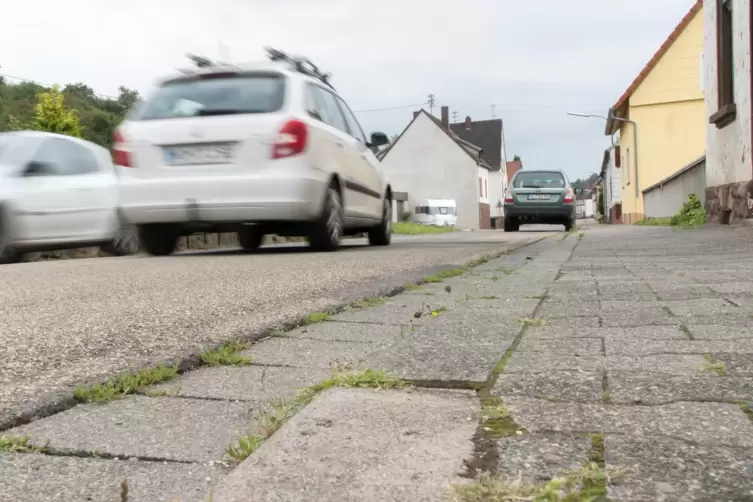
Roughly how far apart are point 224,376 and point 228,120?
Result: 503 centimetres

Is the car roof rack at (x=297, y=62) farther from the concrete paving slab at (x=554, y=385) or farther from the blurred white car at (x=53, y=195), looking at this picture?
the concrete paving slab at (x=554, y=385)

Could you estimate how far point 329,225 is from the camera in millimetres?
7410

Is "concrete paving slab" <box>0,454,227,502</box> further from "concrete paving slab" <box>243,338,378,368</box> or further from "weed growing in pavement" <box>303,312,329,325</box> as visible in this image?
"weed growing in pavement" <box>303,312,329,325</box>

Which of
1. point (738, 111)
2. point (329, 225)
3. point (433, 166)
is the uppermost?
point (433, 166)

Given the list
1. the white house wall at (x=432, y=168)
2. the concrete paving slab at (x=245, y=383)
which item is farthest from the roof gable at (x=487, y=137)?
the concrete paving slab at (x=245, y=383)

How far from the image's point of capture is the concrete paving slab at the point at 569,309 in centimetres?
306

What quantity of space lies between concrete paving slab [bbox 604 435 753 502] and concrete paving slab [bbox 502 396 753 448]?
0.20 ft

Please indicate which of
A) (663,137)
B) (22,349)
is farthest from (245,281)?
(663,137)

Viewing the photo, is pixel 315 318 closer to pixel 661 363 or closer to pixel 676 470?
pixel 661 363

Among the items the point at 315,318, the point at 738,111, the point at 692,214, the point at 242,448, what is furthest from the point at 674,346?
the point at 692,214

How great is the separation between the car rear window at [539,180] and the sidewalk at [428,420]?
53.4ft

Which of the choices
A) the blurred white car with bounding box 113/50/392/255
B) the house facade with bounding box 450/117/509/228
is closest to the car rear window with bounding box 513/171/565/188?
the blurred white car with bounding box 113/50/392/255

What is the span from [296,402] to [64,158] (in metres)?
7.84

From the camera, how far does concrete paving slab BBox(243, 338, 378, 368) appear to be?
222 centimetres
